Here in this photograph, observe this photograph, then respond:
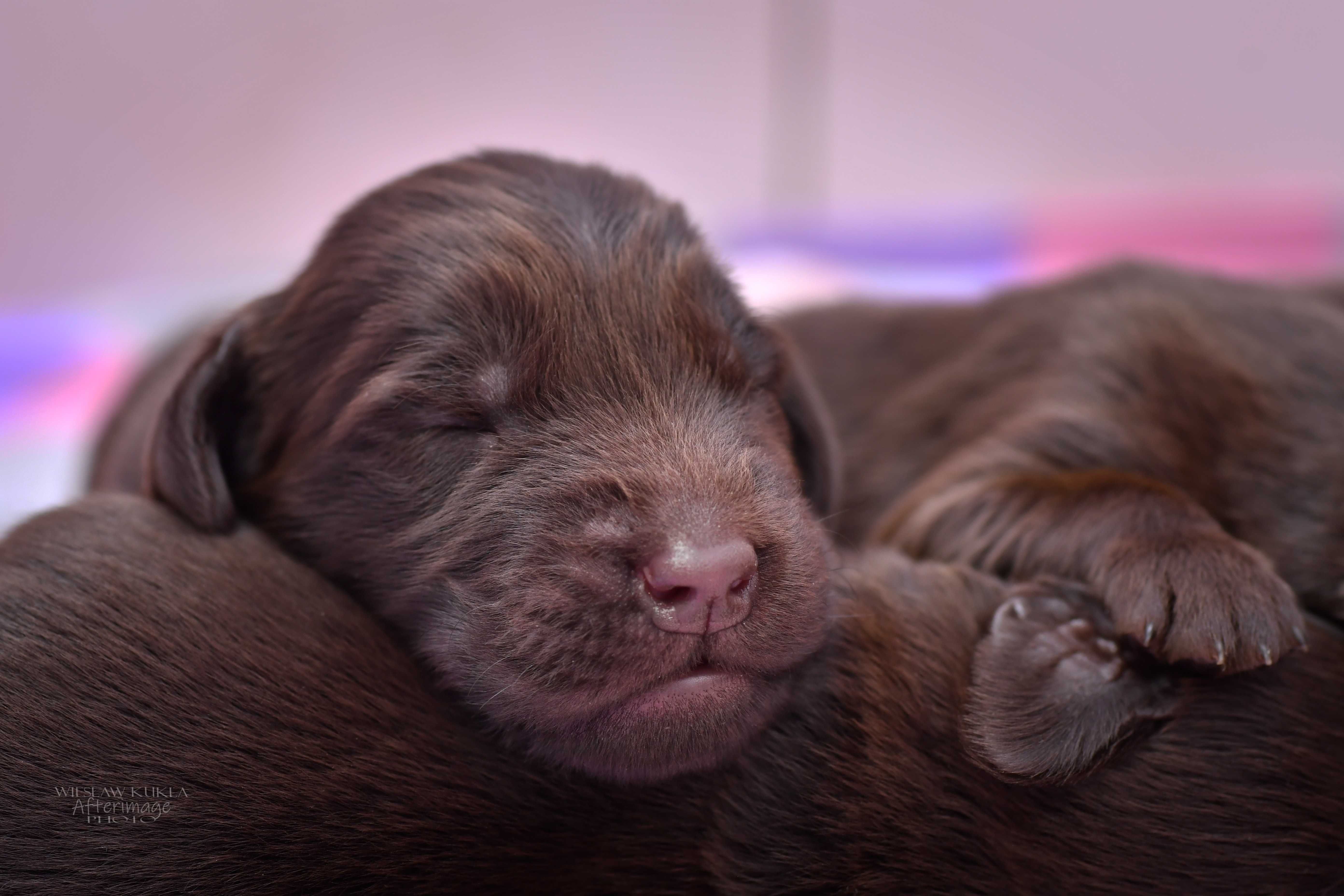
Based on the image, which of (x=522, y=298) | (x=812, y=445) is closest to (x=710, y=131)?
(x=812, y=445)

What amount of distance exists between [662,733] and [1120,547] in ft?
2.54

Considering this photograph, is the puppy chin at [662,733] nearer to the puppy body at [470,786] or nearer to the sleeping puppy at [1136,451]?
the puppy body at [470,786]

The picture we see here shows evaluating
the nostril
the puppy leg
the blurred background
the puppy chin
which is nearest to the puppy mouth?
the puppy chin

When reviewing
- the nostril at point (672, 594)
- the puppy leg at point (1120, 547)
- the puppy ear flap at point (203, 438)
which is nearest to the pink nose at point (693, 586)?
the nostril at point (672, 594)

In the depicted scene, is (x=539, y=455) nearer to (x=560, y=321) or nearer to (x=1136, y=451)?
(x=560, y=321)

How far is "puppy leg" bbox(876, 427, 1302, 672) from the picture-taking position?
1.62 metres

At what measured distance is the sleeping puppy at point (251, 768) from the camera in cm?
137

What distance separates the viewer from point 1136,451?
7.20 feet

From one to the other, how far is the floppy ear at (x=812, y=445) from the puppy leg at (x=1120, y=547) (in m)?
0.16

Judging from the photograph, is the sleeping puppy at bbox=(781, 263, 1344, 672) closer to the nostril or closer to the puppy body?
the puppy body

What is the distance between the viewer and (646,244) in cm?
193

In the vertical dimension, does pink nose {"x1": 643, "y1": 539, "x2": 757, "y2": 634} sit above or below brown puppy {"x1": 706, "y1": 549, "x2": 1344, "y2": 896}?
above

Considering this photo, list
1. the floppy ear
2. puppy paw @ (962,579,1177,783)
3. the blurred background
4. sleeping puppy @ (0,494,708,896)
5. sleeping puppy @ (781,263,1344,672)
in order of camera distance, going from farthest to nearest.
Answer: the blurred background
the floppy ear
sleeping puppy @ (781,263,1344,672)
puppy paw @ (962,579,1177,783)
sleeping puppy @ (0,494,708,896)

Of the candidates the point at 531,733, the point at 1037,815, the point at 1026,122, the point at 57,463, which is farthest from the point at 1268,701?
the point at 1026,122
